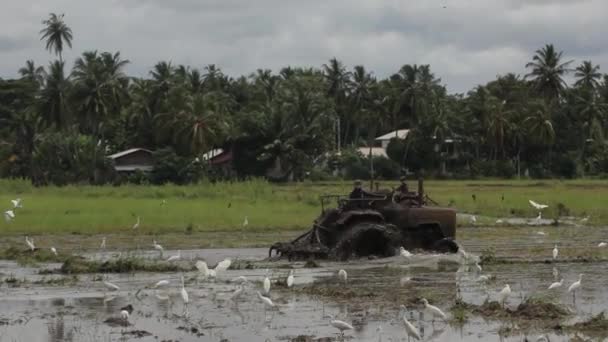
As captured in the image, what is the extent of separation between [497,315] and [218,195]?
35.1m

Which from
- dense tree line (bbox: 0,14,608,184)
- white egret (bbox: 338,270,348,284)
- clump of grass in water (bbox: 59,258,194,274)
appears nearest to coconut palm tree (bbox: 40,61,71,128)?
dense tree line (bbox: 0,14,608,184)

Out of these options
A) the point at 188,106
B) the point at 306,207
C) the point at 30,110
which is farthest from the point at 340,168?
the point at 306,207

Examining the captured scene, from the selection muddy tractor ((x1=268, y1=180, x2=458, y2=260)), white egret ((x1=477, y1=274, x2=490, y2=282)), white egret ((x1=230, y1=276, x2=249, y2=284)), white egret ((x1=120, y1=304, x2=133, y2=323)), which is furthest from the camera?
muddy tractor ((x1=268, y1=180, x2=458, y2=260))

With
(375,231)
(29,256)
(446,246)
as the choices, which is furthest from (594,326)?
(29,256)

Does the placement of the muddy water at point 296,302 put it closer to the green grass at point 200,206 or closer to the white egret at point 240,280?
the white egret at point 240,280

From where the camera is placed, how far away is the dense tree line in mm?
72875

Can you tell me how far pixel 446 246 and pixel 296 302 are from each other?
6976 mm

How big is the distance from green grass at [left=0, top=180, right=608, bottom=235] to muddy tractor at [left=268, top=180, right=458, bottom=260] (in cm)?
1071

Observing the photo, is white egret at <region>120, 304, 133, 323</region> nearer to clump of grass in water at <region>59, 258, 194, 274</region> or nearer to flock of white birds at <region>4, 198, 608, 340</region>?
flock of white birds at <region>4, 198, 608, 340</region>

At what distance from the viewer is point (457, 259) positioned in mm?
21344

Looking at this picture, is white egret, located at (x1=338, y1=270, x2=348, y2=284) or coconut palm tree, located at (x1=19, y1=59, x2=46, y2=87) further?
coconut palm tree, located at (x1=19, y1=59, x2=46, y2=87)

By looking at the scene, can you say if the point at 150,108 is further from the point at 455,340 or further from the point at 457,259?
the point at 455,340

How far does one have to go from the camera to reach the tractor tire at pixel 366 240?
21.1 metres

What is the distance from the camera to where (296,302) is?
51.0ft
